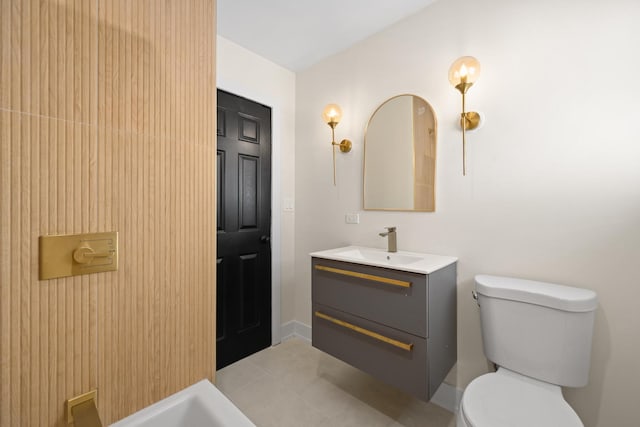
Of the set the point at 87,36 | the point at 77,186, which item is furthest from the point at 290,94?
the point at 77,186

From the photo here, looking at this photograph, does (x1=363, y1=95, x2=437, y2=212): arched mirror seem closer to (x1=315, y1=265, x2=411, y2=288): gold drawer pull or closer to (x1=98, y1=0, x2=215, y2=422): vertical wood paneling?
(x1=315, y1=265, x2=411, y2=288): gold drawer pull

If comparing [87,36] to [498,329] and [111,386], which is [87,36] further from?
[498,329]

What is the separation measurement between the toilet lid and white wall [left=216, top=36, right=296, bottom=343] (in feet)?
5.63

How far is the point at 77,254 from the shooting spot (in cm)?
65

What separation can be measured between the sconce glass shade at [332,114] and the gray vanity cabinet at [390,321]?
3.68 ft

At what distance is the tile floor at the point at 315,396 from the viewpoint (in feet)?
5.22

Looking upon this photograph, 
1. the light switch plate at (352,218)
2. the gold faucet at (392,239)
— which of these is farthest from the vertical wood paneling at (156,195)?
the light switch plate at (352,218)

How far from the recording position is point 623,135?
4.02 feet

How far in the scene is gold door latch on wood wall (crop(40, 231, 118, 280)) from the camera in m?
0.63

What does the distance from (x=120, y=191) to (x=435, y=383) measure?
1.62 metres

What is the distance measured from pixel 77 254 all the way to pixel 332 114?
190 cm

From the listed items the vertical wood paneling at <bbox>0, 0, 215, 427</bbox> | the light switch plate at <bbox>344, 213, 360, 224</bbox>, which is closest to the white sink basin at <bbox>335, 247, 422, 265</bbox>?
the light switch plate at <bbox>344, 213, 360, 224</bbox>

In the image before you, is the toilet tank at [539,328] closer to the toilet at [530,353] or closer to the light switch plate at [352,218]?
the toilet at [530,353]

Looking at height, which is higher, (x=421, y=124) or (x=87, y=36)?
(x=421, y=124)
